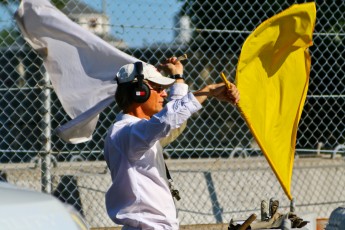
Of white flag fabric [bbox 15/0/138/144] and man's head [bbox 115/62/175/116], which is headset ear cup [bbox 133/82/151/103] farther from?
white flag fabric [bbox 15/0/138/144]

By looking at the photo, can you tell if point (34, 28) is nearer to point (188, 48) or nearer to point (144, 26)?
point (144, 26)

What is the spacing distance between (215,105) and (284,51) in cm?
234

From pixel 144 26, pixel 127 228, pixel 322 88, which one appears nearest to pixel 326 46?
pixel 322 88

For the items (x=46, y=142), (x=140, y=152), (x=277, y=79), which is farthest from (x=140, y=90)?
(x=46, y=142)

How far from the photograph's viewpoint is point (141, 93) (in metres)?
5.40

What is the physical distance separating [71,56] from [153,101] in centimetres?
175

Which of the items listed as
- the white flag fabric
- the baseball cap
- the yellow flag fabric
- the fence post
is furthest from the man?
the fence post

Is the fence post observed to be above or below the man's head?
below

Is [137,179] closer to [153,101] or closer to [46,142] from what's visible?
[153,101]

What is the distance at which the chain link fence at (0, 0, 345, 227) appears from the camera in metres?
7.72

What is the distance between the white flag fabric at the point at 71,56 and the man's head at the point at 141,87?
136cm

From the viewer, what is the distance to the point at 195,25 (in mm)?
8234

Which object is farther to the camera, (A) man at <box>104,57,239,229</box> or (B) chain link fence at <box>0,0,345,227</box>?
(B) chain link fence at <box>0,0,345,227</box>

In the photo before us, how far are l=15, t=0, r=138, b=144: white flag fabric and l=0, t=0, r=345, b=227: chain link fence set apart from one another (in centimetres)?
47
